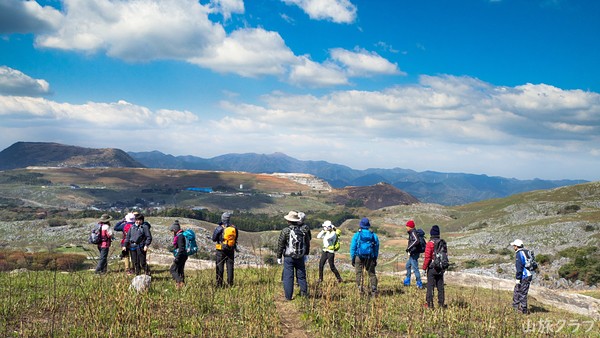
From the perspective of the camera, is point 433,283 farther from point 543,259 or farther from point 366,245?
point 543,259

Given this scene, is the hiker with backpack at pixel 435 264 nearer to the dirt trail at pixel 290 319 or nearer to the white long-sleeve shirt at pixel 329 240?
the white long-sleeve shirt at pixel 329 240

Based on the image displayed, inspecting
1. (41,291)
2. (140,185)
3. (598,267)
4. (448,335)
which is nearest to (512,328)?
(448,335)

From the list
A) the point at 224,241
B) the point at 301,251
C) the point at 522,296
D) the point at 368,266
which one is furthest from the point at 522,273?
the point at 224,241

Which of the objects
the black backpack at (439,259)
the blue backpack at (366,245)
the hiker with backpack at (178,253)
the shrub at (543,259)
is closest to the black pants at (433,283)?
the black backpack at (439,259)

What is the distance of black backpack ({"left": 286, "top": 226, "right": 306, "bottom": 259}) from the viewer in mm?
10242

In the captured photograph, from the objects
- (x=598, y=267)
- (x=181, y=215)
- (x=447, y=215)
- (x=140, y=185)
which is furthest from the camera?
(x=140, y=185)

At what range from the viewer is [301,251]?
10281 millimetres

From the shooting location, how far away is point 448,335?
7.95 meters

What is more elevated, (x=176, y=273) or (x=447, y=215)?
(x=176, y=273)

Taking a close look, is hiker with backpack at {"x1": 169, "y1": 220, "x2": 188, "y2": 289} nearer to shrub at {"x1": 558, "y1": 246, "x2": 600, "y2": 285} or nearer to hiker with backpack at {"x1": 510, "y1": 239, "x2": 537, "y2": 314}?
hiker with backpack at {"x1": 510, "y1": 239, "x2": 537, "y2": 314}

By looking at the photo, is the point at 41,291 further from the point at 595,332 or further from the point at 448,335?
the point at 595,332

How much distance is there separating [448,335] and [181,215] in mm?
94344

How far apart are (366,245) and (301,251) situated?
2301 millimetres

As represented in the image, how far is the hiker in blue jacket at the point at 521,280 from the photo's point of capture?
11812 millimetres
